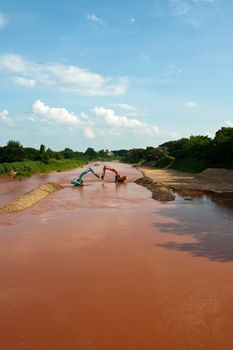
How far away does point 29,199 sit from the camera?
817 inches

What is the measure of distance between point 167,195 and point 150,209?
15.6ft

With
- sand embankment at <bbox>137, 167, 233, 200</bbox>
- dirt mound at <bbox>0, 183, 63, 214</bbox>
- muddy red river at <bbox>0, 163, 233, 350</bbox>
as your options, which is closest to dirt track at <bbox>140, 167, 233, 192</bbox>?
sand embankment at <bbox>137, 167, 233, 200</bbox>

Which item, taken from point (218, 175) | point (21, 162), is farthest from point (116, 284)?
point (21, 162)

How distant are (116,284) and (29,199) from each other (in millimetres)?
13914

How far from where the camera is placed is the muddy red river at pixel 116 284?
581 centimetres

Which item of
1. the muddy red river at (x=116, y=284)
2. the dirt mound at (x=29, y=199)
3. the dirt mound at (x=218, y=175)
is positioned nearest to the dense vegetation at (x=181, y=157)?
the dirt mound at (x=218, y=175)

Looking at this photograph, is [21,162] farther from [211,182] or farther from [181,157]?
[211,182]

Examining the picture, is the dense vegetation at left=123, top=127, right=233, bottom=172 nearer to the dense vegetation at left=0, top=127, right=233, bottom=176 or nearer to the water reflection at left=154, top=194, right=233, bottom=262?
the dense vegetation at left=0, top=127, right=233, bottom=176

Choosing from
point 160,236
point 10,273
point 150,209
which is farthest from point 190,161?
point 10,273

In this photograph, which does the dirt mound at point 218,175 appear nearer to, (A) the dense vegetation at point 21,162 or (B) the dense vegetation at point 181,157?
(B) the dense vegetation at point 181,157

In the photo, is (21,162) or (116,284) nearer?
(116,284)

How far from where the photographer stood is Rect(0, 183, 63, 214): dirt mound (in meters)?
17.8

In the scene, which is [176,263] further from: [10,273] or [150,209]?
[150,209]

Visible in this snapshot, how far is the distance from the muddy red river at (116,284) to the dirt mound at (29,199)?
2778mm
